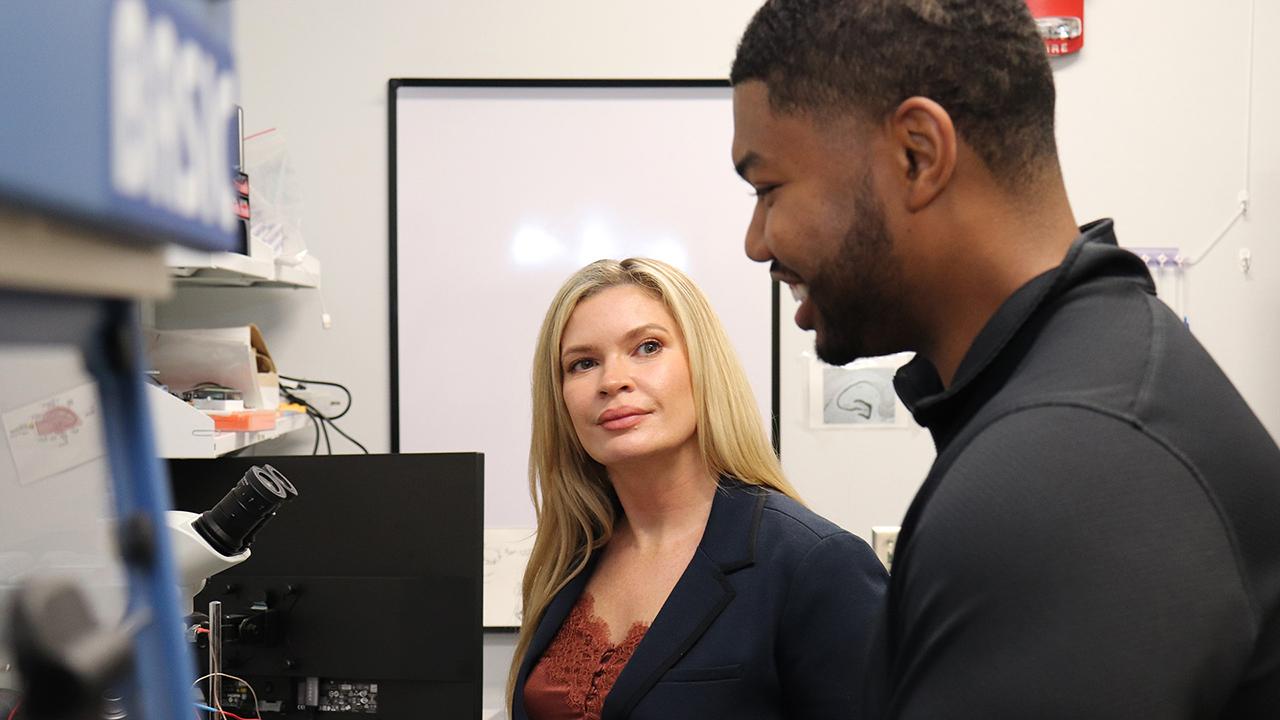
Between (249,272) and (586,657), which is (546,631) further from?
(249,272)

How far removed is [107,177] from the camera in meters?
0.19

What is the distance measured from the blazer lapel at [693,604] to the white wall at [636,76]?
1.17m

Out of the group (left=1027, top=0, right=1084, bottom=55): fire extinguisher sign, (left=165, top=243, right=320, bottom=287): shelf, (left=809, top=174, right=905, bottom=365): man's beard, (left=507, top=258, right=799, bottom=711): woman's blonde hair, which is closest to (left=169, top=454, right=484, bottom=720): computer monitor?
(left=507, top=258, right=799, bottom=711): woman's blonde hair

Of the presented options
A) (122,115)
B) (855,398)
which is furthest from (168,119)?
(855,398)

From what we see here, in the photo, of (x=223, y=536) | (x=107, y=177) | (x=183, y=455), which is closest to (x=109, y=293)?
(x=107, y=177)

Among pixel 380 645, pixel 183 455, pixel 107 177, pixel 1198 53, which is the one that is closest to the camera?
pixel 107 177

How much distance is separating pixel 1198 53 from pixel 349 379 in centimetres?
231

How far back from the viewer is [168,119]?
215mm

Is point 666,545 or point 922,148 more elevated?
point 922,148

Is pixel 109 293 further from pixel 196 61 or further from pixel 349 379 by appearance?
pixel 349 379

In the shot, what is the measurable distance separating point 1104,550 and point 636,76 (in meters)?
1.99

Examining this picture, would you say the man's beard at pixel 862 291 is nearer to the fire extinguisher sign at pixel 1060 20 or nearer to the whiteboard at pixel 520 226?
the whiteboard at pixel 520 226

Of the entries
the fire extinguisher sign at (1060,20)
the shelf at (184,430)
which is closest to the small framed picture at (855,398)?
the fire extinguisher sign at (1060,20)

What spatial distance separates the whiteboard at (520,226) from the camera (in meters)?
2.25
